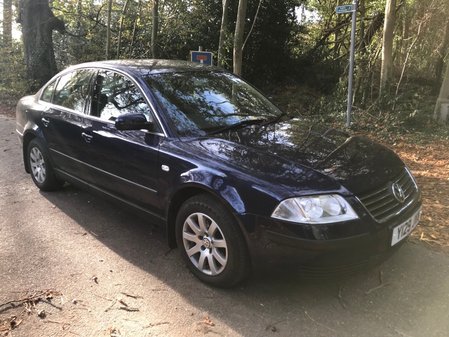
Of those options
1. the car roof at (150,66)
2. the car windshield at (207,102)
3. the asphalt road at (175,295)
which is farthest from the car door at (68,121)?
the car windshield at (207,102)

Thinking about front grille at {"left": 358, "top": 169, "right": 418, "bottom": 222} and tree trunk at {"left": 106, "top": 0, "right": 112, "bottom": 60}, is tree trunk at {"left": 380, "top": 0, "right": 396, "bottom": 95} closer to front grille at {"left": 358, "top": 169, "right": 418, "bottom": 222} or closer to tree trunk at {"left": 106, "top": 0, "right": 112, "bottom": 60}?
front grille at {"left": 358, "top": 169, "right": 418, "bottom": 222}

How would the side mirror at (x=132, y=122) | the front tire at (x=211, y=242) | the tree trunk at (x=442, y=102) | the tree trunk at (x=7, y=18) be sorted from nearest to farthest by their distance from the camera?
the front tire at (x=211, y=242)
the side mirror at (x=132, y=122)
the tree trunk at (x=442, y=102)
the tree trunk at (x=7, y=18)

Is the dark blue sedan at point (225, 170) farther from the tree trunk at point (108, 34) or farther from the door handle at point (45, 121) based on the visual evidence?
the tree trunk at point (108, 34)

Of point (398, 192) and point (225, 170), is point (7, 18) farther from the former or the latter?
point (398, 192)

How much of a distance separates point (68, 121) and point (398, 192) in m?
3.38

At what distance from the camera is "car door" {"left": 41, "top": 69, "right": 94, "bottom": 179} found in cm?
465

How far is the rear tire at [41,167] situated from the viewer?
536 centimetres

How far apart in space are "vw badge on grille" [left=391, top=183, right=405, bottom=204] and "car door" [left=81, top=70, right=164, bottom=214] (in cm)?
184

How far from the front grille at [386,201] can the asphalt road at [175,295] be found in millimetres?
606

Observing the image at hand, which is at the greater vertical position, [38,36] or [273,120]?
[38,36]

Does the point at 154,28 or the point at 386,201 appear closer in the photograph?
the point at 386,201

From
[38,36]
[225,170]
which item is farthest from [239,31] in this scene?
[38,36]

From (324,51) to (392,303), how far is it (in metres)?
Result: 11.3

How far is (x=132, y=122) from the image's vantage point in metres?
3.74
